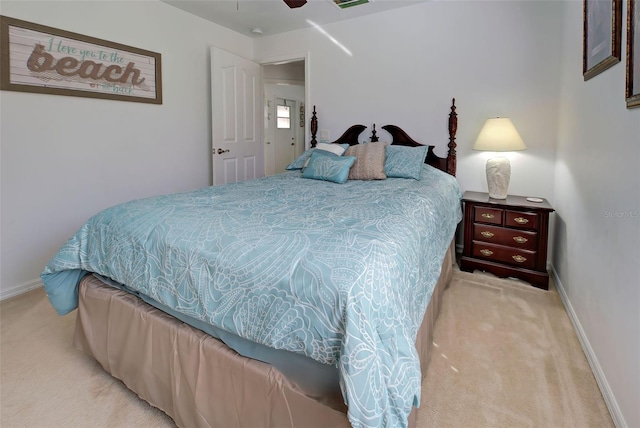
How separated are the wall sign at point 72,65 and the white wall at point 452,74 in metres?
1.70

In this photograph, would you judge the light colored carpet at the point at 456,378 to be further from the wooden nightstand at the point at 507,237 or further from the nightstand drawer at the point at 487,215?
the nightstand drawer at the point at 487,215

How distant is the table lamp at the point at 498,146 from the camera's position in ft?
8.92

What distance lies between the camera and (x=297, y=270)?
1.03 m

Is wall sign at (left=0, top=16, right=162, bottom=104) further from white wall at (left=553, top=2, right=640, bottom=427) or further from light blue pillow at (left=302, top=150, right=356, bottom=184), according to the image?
white wall at (left=553, top=2, right=640, bottom=427)

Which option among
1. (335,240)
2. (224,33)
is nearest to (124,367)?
(335,240)

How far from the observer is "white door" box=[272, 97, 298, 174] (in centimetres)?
675

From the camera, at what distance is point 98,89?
2803mm

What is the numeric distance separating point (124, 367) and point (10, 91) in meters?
2.13

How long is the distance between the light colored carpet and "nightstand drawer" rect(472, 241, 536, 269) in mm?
435

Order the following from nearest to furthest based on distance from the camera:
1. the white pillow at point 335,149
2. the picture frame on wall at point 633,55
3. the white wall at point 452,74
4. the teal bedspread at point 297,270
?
the teal bedspread at point 297,270
the picture frame on wall at point 633,55
the white wall at point 452,74
the white pillow at point 335,149

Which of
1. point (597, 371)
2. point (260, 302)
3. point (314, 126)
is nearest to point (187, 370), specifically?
point (260, 302)

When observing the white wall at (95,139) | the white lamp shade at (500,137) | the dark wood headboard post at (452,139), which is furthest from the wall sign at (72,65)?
the white lamp shade at (500,137)

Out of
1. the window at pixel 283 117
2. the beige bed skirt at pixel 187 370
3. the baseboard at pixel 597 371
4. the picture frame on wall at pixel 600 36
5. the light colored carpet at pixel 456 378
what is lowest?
the light colored carpet at pixel 456 378

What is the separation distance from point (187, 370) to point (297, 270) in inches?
24.8
